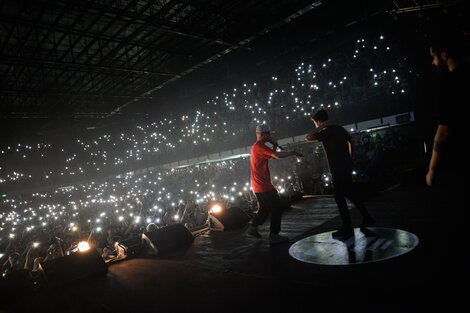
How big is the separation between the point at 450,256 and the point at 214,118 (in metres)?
16.7

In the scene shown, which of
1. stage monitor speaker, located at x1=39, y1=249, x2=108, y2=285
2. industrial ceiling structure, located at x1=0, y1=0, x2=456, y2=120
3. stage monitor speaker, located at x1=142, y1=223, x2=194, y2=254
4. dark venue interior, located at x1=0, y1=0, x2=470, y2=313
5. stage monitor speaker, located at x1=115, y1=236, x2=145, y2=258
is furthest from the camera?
industrial ceiling structure, located at x1=0, y1=0, x2=456, y2=120

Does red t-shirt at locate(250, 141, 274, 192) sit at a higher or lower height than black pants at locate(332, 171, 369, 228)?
higher

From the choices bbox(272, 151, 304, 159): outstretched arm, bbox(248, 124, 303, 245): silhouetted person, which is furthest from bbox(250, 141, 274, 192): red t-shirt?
bbox(272, 151, 304, 159): outstretched arm

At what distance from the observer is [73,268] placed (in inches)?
187

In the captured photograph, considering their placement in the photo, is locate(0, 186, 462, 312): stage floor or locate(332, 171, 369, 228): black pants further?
locate(332, 171, 369, 228): black pants

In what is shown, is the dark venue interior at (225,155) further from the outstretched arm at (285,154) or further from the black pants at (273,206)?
the outstretched arm at (285,154)

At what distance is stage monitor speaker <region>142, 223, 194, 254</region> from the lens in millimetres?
5453

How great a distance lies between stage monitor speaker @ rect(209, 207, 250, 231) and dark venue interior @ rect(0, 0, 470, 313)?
41 millimetres

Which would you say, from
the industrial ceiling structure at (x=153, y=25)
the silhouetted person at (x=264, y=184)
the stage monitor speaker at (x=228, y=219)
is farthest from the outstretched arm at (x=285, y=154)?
the industrial ceiling structure at (x=153, y=25)

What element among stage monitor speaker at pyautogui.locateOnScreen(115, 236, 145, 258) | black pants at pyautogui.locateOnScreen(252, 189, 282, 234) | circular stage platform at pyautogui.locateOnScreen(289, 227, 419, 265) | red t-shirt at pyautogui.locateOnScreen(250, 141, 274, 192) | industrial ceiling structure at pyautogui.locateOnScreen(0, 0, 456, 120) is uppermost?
industrial ceiling structure at pyautogui.locateOnScreen(0, 0, 456, 120)

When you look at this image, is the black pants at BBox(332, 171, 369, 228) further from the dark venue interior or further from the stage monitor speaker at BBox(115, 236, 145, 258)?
the stage monitor speaker at BBox(115, 236, 145, 258)

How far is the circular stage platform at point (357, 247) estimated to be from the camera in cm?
332

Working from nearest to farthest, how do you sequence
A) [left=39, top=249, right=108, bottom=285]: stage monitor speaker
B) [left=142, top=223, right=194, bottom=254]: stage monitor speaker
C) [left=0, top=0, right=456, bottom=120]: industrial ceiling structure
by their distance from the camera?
[left=39, top=249, right=108, bottom=285]: stage monitor speaker
[left=142, top=223, right=194, bottom=254]: stage monitor speaker
[left=0, top=0, right=456, bottom=120]: industrial ceiling structure

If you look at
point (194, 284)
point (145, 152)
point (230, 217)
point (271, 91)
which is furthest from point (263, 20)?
point (145, 152)
